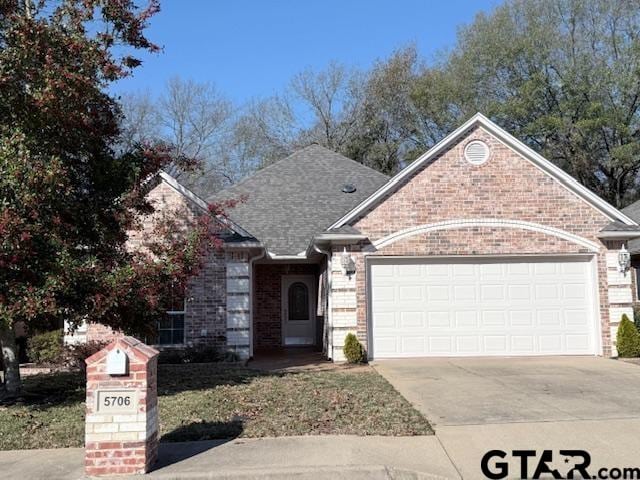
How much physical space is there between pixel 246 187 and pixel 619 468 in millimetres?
16053

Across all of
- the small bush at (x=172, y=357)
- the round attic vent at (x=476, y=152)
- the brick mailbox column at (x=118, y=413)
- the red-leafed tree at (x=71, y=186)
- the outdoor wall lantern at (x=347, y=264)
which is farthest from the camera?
the round attic vent at (x=476, y=152)

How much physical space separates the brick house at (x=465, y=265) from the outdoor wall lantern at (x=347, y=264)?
78mm

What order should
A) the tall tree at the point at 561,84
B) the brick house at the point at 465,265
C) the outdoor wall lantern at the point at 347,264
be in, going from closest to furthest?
the outdoor wall lantern at the point at 347,264
the brick house at the point at 465,265
the tall tree at the point at 561,84

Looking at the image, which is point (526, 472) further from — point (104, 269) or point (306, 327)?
point (306, 327)

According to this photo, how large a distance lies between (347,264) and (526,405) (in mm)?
6135

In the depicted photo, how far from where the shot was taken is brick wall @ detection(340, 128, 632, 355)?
567 inches

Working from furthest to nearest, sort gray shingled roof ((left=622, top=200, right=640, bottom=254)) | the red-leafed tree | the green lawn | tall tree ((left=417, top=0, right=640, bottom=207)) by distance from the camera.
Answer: tall tree ((left=417, top=0, right=640, bottom=207)), gray shingled roof ((left=622, top=200, right=640, bottom=254)), the red-leafed tree, the green lawn

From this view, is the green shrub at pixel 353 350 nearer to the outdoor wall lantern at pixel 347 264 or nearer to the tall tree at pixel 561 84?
the outdoor wall lantern at pixel 347 264

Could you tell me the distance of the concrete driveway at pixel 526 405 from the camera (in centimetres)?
663

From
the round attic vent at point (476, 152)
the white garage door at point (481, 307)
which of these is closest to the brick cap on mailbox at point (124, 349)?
the white garage door at point (481, 307)

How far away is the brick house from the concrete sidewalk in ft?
23.9

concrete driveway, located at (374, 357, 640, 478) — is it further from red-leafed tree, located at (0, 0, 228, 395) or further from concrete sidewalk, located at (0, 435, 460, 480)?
red-leafed tree, located at (0, 0, 228, 395)

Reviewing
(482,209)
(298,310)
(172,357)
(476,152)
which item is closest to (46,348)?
(172,357)

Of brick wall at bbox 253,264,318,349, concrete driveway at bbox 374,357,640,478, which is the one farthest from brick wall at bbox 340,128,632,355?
brick wall at bbox 253,264,318,349
